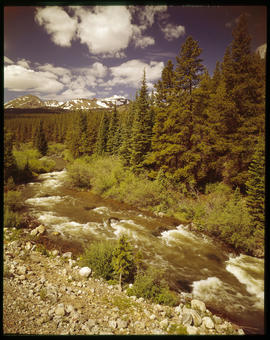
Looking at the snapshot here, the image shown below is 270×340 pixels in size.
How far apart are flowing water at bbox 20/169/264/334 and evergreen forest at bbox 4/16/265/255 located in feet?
3.40

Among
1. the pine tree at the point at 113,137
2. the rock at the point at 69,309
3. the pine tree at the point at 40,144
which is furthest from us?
the pine tree at the point at 113,137

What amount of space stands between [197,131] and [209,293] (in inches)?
441

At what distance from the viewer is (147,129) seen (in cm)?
1867

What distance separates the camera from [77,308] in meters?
4.37

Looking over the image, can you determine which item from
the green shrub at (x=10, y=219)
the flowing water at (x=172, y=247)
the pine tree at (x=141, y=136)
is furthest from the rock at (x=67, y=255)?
the pine tree at (x=141, y=136)

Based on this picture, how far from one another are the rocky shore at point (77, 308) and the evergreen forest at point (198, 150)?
2.75 metres

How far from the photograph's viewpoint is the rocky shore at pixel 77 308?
3764mm

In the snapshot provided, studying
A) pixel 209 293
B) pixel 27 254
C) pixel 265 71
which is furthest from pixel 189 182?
pixel 27 254

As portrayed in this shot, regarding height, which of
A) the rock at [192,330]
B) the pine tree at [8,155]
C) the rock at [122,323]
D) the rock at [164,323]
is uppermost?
the pine tree at [8,155]

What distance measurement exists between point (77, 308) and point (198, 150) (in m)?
13.2

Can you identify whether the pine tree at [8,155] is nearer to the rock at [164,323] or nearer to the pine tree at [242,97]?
the rock at [164,323]

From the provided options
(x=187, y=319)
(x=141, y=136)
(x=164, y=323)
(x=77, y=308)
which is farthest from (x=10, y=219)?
(x=141, y=136)

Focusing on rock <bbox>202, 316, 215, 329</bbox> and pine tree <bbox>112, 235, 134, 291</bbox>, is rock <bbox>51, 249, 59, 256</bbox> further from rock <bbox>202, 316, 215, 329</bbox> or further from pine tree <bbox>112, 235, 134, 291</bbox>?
rock <bbox>202, 316, 215, 329</bbox>

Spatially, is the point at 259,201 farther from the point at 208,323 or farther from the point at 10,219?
the point at 10,219
